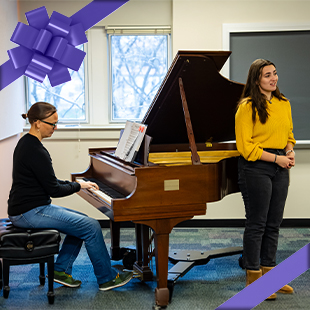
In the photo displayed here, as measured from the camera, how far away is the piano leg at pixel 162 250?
279cm

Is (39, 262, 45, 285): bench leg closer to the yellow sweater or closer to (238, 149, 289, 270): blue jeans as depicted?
(238, 149, 289, 270): blue jeans

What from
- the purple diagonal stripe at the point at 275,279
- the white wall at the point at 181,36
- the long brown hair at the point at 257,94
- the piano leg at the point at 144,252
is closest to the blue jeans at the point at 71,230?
the piano leg at the point at 144,252

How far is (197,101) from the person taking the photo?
3.16m

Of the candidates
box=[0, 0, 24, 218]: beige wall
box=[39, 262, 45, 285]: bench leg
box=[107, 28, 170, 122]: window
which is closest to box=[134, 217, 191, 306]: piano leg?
box=[39, 262, 45, 285]: bench leg

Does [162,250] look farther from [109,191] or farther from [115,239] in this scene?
[115,239]

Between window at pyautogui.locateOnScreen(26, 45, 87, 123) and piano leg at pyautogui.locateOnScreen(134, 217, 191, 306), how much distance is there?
2332 mm

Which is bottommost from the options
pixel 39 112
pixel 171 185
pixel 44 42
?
pixel 171 185

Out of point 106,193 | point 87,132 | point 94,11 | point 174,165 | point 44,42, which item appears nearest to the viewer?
point 94,11

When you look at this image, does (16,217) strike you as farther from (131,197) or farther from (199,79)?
(199,79)

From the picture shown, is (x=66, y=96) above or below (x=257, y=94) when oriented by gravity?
above

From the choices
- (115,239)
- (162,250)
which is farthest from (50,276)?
(115,239)

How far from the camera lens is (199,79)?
2984 mm

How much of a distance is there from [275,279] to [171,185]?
67.4 inches

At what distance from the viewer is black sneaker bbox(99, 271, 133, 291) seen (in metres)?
3.11
